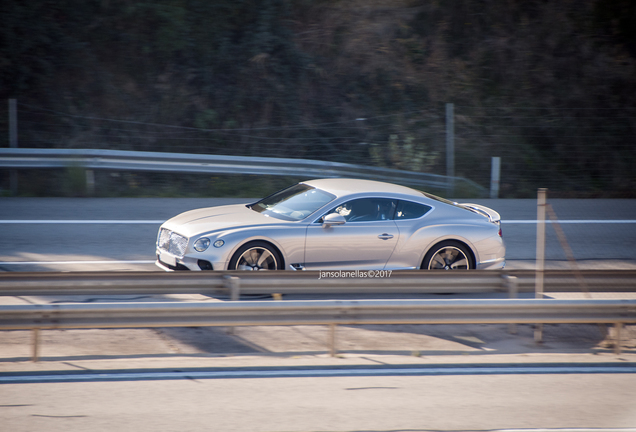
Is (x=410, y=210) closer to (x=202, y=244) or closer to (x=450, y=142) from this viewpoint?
(x=202, y=244)

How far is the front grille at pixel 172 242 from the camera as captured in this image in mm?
7297

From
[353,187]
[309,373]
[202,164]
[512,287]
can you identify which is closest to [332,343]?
[309,373]

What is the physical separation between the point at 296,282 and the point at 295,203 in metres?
1.69

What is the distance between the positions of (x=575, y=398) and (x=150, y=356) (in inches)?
146

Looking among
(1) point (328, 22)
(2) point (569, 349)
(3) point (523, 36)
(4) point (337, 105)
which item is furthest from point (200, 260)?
(3) point (523, 36)

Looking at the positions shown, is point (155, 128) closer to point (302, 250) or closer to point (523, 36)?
point (302, 250)

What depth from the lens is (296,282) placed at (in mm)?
6742

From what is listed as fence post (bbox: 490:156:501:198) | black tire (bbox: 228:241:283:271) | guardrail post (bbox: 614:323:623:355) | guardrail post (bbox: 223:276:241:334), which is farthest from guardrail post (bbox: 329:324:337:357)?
fence post (bbox: 490:156:501:198)

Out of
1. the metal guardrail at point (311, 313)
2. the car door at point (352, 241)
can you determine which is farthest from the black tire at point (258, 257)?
the metal guardrail at point (311, 313)

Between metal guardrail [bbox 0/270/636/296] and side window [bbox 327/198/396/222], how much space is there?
2.57 feet

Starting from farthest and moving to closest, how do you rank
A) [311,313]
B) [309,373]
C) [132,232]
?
[132,232], [311,313], [309,373]


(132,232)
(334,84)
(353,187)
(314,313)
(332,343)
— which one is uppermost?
(334,84)

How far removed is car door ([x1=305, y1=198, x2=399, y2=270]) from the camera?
7496 mm

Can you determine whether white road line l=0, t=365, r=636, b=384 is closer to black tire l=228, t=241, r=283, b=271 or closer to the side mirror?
black tire l=228, t=241, r=283, b=271
